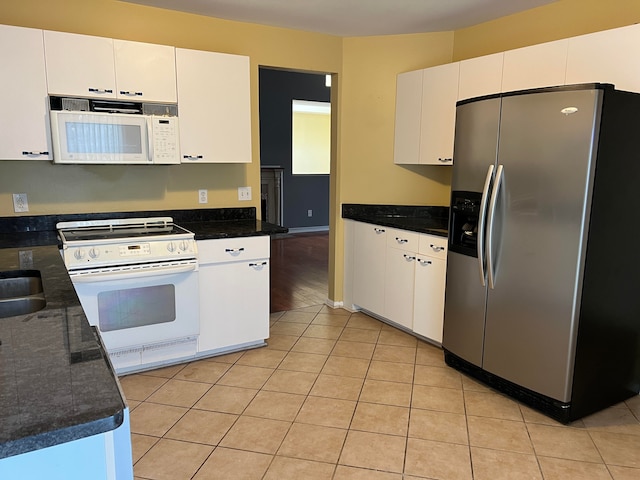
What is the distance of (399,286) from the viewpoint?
11.8 feet

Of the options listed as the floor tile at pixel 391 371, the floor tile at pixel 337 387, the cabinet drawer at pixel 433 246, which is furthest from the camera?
the cabinet drawer at pixel 433 246

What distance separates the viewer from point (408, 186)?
4.13 metres

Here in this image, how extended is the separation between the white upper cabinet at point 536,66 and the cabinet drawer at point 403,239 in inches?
45.6

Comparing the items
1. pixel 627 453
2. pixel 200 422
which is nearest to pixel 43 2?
pixel 200 422

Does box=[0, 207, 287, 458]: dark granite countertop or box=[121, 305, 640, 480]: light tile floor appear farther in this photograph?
box=[121, 305, 640, 480]: light tile floor

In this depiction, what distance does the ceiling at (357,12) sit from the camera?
309 cm

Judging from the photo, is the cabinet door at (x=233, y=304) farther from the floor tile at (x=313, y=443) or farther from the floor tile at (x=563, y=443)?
the floor tile at (x=563, y=443)

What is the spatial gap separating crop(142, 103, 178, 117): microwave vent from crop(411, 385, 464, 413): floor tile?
2304mm

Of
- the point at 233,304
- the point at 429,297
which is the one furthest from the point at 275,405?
the point at 429,297

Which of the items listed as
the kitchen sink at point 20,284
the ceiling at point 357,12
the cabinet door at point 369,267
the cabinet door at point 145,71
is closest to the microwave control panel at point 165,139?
the cabinet door at point 145,71

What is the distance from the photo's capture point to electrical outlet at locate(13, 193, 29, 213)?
2.94 metres

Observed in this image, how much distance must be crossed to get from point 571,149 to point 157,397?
2.54m

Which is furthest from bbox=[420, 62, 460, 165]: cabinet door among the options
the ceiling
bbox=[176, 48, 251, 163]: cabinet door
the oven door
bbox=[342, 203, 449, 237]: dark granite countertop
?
the oven door

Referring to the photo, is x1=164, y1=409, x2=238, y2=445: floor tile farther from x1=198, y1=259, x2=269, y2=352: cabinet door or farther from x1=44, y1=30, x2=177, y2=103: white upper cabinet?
x1=44, y1=30, x2=177, y2=103: white upper cabinet
